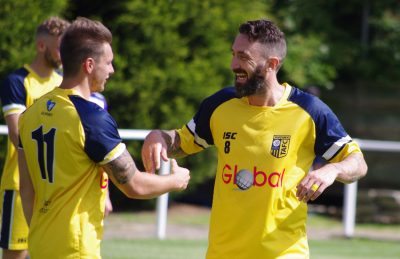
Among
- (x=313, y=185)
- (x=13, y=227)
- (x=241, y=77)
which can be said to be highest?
(x=241, y=77)

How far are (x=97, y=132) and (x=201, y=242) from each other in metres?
7.59

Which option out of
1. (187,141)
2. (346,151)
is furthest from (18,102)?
(346,151)

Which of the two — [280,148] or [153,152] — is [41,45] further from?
[280,148]

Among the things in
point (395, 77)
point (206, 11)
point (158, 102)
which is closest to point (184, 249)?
point (158, 102)

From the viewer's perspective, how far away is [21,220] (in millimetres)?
7270

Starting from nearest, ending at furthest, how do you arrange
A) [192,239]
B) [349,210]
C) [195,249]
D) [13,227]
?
[13,227] < [195,249] < [192,239] < [349,210]

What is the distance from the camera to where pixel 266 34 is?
5.28m

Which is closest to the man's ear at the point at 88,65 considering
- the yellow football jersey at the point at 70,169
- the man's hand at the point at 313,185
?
the yellow football jersey at the point at 70,169

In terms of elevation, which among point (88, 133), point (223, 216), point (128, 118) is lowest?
point (128, 118)

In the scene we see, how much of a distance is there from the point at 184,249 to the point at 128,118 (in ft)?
11.3

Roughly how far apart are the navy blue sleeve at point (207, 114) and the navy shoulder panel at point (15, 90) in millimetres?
2179

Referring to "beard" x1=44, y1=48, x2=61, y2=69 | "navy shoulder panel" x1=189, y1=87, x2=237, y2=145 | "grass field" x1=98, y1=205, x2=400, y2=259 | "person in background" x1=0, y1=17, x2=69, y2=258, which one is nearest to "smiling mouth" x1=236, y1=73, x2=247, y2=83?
"navy shoulder panel" x1=189, y1=87, x2=237, y2=145

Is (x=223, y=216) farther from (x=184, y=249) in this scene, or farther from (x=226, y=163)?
(x=184, y=249)

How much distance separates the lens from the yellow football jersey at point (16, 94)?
24.0 ft
